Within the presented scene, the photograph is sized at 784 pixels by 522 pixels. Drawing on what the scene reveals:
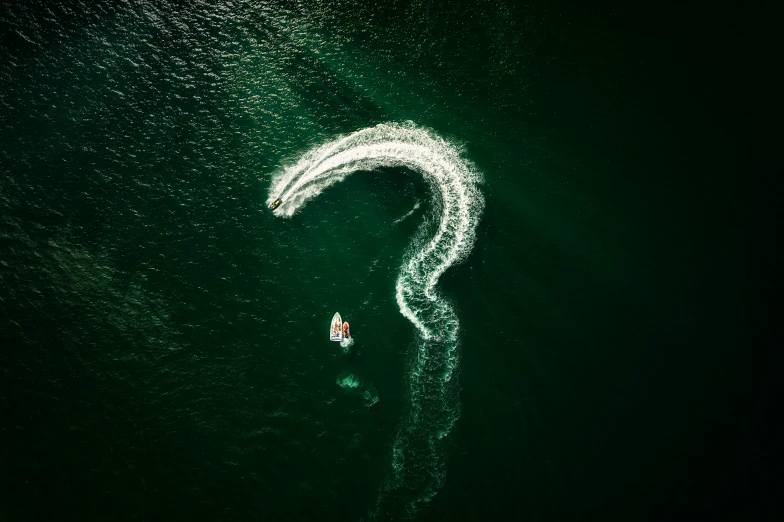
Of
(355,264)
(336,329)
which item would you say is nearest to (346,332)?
(336,329)

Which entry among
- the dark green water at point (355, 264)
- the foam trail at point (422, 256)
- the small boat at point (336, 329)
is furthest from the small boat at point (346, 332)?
the foam trail at point (422, 256)

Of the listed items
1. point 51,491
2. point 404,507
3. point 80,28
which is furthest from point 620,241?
point 80,28

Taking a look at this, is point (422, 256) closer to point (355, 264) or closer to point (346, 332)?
point (355, 264)

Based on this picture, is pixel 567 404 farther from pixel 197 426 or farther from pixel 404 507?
pixel 197 426

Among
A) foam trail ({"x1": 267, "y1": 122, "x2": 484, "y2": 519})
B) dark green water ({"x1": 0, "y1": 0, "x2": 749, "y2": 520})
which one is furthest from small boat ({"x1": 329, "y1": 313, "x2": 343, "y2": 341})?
foam trail ({"x1": 267, "y1": 122, "x2": 484, "y2": 519})

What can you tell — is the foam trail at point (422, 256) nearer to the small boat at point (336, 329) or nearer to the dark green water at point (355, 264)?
the dark green water at point (355, 264)

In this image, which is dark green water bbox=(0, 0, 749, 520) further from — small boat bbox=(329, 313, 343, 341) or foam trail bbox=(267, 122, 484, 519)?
small boat bbox=(329, 313, 343, 341)
